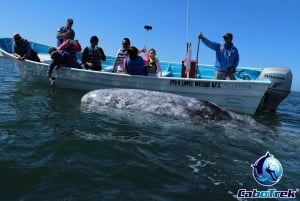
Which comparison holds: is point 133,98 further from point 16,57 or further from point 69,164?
point 16,57

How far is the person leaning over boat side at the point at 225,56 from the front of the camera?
11.8 meters

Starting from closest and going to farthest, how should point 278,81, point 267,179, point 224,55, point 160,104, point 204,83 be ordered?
point 267,179
point 160,104
point 204,83
point 224,55
point 278,81

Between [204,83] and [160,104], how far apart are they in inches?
119

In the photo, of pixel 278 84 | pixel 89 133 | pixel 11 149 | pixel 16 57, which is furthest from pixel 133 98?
pixel 16 57

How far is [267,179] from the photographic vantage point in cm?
457

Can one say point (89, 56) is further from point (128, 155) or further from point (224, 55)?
point (128, 155)

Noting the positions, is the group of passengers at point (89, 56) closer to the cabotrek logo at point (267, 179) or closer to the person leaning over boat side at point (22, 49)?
the person leaning over boat side at point (22, 49)

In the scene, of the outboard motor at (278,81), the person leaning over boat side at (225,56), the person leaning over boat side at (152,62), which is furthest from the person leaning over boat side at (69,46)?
the outboard motor at (278,81)

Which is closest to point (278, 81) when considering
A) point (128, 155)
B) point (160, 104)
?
point (160, 104)

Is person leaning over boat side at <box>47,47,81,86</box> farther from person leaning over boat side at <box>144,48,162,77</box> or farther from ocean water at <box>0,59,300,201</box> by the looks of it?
ocean water at <box>0,59,300,201</box>

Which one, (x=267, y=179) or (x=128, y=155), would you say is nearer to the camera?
(x=267, y=179)

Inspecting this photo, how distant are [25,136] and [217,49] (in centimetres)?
779

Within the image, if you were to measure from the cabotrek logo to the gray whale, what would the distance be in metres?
3.58

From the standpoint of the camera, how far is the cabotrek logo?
4.31m
